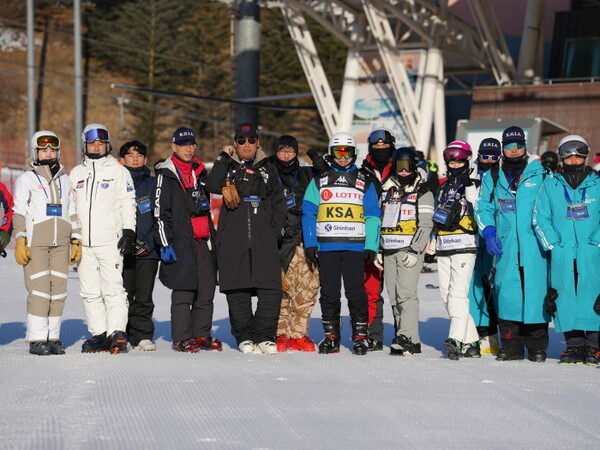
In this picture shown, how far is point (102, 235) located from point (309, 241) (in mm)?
1720

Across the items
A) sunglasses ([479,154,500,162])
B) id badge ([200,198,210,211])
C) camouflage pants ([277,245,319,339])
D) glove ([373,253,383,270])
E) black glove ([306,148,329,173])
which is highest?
sunglasses ([479,154,500,162])

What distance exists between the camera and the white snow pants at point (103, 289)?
329 inches

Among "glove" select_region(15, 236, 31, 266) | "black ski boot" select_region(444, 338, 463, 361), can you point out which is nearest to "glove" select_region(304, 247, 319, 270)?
"black ski boot" select_region(444, 338, 463, 361)

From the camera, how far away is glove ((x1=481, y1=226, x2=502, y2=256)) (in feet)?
27.5

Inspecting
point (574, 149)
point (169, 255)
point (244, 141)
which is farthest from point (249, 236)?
→ point (574, 149)

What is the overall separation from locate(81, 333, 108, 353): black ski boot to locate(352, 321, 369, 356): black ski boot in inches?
81.4

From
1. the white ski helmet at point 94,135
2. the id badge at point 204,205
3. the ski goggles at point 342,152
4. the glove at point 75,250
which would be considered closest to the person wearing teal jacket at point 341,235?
the ski goggles at point 342,152

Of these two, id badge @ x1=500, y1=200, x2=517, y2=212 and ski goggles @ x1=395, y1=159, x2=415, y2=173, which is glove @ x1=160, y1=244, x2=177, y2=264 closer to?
ski goggles @ x1=395, y1=159, x2=415, y2=173

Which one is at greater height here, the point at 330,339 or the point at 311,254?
the point at 311,254

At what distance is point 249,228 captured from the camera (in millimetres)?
8609

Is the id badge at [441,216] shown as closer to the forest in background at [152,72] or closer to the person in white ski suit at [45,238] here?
the person in white ski suit at [45,238]

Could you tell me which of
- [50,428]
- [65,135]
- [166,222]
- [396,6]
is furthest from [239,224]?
[65,135]

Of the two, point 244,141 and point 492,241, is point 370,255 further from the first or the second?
point 244,141

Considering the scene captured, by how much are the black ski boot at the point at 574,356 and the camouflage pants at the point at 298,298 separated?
6.99 ft
